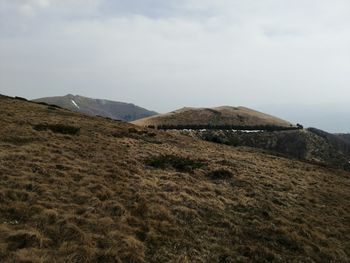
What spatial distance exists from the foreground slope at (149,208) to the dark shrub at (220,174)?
2.8 inches

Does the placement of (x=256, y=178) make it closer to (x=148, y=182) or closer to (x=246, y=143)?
(x=148, y=182)

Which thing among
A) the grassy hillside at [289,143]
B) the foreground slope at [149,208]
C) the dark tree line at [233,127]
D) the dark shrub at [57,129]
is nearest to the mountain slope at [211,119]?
the dark tree line at [233,127]

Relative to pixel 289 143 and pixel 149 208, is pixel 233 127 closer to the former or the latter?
pixel 289 143

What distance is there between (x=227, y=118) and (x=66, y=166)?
97.9m

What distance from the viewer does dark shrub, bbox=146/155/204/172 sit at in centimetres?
2639

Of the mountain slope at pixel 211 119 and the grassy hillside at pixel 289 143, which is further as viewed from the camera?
the mountain slope at pixel 211 119

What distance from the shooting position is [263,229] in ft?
58.5

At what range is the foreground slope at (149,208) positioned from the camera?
13727 mm

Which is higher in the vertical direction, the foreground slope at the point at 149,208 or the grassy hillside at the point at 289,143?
the grassy hillside at the point at 289,143

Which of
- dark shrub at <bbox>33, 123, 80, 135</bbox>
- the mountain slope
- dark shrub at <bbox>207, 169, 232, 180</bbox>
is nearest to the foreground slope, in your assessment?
dark shrub at <bbox>207, 169, 232, 180</bbox>

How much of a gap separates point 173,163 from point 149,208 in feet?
33.2

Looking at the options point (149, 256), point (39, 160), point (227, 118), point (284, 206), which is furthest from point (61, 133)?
point (227, 118)

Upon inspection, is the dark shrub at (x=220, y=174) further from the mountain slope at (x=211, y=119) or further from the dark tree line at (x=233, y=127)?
the mountain slope at (x=211, y=119)

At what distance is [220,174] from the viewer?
26375 mm
